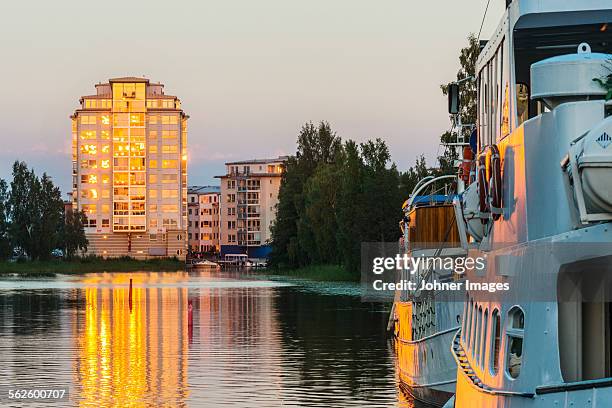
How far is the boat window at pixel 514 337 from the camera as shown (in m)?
13.3

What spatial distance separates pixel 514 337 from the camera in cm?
1369

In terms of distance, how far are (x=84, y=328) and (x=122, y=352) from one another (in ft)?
48.7

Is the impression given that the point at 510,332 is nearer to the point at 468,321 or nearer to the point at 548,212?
the point at 548,212

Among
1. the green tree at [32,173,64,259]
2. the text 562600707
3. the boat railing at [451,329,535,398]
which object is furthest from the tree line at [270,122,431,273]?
the boat railing at [451,329,535,398]

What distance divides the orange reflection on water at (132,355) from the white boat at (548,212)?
18435 millimetres

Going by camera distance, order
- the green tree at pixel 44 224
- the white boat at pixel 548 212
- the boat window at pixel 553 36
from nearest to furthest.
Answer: the white boat at pixel 548 212 < the boat window at pixel 553 36 < the green tree at pixel 44 224

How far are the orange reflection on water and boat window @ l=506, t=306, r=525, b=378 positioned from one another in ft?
61.6

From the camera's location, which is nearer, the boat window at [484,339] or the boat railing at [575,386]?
the boat railing at [575,386]

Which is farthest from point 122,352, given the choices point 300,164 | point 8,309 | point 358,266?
point 300,164

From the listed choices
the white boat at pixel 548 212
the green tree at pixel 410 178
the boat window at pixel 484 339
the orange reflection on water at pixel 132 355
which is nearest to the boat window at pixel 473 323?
Result: the boat window at pixel 484 339

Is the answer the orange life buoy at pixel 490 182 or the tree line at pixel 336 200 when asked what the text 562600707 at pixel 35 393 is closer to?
the orange life buoy at pixel 490 182

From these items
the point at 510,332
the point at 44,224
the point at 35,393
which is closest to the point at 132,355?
the point at 35,393

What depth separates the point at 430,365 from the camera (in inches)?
1148

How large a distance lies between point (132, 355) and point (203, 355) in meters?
2.92
